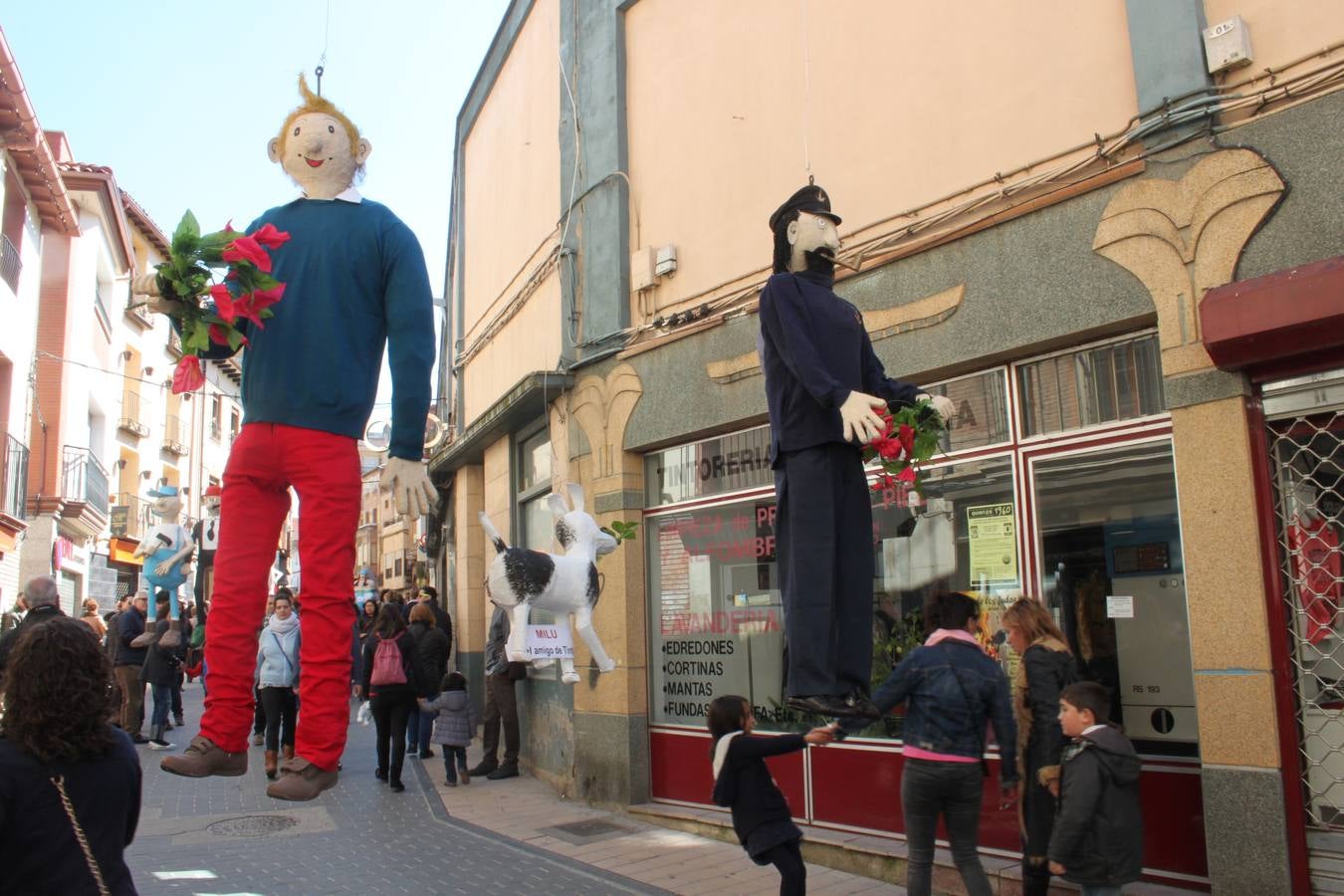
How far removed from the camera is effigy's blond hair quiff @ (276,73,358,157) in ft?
11.2

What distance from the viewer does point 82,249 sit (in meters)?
21.0

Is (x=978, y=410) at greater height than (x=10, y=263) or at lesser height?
lesser

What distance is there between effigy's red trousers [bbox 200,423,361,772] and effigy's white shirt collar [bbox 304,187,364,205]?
0.74 metres

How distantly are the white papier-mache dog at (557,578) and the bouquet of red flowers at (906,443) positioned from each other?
2863 millimetres

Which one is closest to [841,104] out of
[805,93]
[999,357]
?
[805,93]

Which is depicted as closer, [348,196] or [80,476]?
[348,196]

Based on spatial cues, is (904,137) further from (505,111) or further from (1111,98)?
(505,111)

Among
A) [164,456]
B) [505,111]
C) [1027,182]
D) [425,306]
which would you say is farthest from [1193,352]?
[164,456]

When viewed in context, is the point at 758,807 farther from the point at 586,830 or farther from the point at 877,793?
the point at 586,830

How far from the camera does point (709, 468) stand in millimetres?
9258

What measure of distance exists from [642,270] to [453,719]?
4.55 metres

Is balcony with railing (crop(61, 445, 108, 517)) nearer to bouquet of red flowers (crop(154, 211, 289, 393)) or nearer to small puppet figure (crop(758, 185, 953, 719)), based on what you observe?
bouquet of red flowers (crop(154, 211, 289, 393))

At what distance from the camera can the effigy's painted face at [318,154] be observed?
3.37 meters

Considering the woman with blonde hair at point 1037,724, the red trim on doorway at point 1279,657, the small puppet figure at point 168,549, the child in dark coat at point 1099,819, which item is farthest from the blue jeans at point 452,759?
the red trim on doorway at point 1279,657
